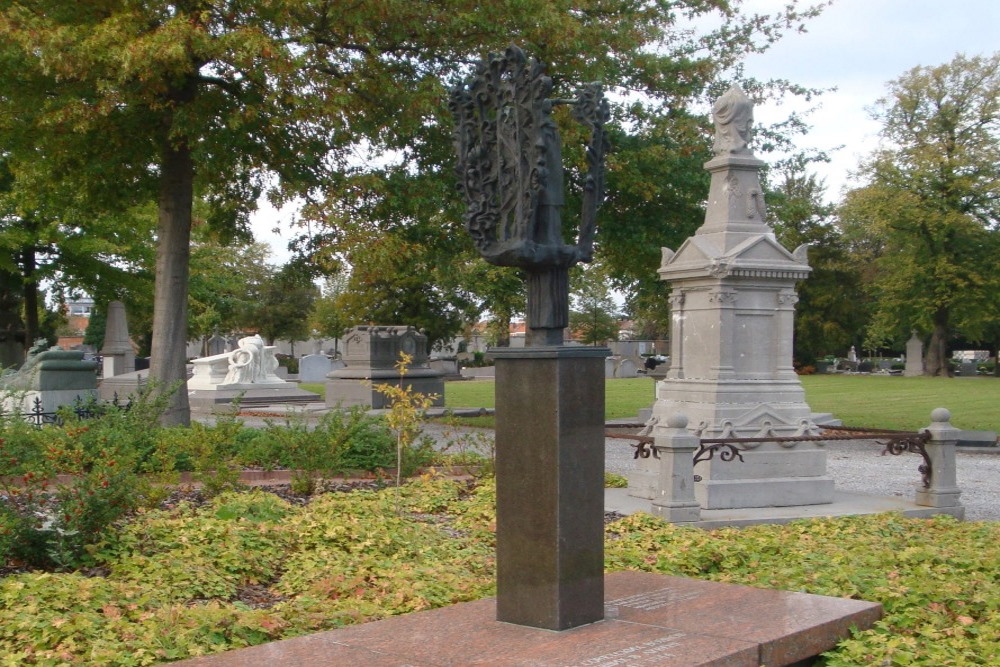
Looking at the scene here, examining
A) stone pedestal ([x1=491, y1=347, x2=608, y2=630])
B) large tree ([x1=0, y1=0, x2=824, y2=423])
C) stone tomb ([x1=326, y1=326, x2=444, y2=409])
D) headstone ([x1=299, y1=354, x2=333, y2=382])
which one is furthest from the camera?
headstone ([x1=299, y1=354, x2=333, y2=382])

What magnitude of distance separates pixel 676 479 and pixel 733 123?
4.53 metres

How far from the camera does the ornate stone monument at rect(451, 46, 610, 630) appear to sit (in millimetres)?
5125

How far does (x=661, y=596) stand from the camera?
5.77m

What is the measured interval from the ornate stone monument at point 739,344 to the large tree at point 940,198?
43055 mm

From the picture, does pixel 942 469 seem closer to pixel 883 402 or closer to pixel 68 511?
pixel 68 511

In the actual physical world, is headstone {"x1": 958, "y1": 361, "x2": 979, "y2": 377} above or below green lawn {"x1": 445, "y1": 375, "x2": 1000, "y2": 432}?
above

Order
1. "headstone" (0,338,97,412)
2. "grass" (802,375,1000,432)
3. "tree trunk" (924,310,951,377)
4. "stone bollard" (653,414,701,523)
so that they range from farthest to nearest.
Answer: "tree trunk" (924,310,951,377)
"grass" (802,375,1000,432)
"headstone" (0,338,97,412)
"stone bollard" (653,414,701,523)

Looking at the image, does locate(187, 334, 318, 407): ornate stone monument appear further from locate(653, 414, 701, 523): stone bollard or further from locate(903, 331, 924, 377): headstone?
locate(903, 331, 924, 377): headstone

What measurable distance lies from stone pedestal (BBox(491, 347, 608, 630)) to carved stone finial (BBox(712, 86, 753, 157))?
7.37 metres

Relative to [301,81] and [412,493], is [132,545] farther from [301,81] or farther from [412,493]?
[301,81]

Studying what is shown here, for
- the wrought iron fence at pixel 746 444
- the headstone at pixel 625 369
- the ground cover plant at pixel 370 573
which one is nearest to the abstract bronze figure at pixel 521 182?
the ground cover plant at pixel 370 573

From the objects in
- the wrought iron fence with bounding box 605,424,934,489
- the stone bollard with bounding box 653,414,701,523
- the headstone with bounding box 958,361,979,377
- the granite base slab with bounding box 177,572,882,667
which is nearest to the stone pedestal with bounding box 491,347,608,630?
the granite base slab with bounding box 177,572,882,667

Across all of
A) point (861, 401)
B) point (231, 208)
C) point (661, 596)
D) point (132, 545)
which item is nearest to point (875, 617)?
point (661, 596)

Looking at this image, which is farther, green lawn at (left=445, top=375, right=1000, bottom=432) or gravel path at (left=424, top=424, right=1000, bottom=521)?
green lawn at (left=445, top=375, right=1000, bottom=432)
